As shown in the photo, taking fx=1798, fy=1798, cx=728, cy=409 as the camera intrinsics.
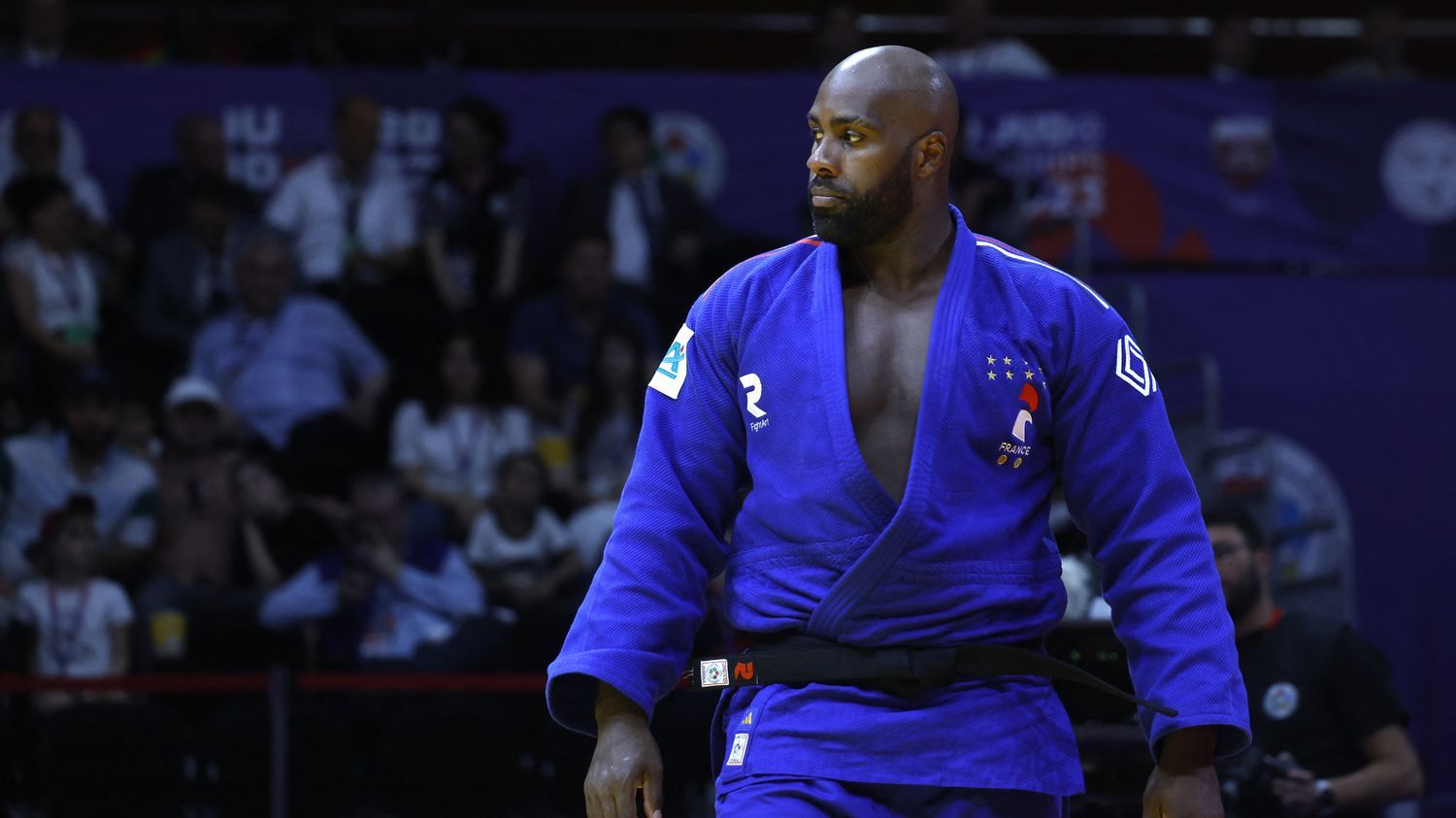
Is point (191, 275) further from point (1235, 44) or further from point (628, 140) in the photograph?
point (1235, 44)

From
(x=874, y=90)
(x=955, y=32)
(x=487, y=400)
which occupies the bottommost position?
(x=487, y=400)

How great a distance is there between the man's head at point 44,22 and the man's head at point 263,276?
5.90 ft

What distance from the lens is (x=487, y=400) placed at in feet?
26.5

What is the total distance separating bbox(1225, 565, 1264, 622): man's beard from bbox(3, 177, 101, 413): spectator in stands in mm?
5294

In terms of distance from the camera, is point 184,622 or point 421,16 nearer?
point 184,622

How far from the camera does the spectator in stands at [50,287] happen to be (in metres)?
8.08

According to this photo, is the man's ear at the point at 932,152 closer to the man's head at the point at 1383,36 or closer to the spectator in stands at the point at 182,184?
the spectator in stands at the point at 182,184

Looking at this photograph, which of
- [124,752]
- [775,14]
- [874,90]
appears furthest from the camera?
[775,14]

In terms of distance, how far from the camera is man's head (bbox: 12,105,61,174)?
838 centimetres

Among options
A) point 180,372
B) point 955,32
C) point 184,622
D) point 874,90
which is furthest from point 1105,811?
point 955,32

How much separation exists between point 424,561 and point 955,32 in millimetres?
4453

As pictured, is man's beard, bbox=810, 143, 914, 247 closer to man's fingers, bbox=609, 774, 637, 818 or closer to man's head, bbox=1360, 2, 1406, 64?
man's fingers, bbox=609, 774, 637, 818

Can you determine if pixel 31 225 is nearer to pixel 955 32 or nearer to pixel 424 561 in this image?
pixel 424 561

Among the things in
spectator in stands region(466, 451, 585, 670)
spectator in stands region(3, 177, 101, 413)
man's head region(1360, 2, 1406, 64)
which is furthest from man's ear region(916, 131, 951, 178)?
man's head region(1360, 2, 1406, 64)
